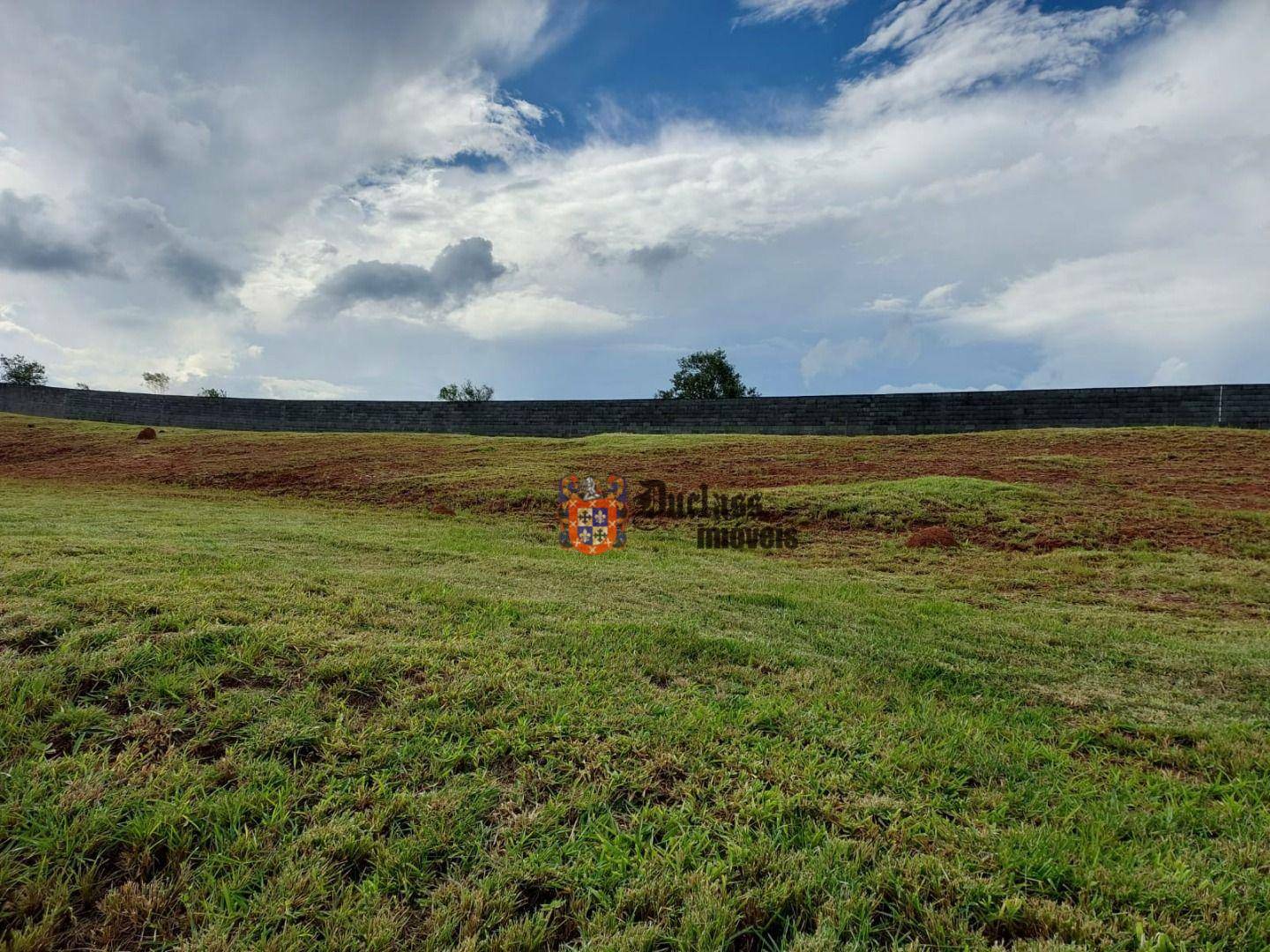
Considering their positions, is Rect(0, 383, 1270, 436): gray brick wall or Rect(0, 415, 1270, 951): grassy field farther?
Rect(0, 383, 1270, 436): gray brick wall

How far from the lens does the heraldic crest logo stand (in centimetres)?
946

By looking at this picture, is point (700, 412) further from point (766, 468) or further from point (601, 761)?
point (601, 761)

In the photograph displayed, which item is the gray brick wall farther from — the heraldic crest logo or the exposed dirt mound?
the exposed dirt mound

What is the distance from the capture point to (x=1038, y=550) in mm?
9023

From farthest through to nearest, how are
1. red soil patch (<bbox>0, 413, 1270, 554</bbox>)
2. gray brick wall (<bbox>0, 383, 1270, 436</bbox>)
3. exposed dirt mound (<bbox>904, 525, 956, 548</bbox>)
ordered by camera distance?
gray brick wall (<bbox>0, 383, 1270, 436</bbox>)
red soil patch (<bbox>0, 413, 1270, 554</bbox>)
exposed dirt mound (<bbox>904, 525, 956, 548</bbox>)

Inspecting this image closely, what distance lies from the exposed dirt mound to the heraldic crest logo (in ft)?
14.6

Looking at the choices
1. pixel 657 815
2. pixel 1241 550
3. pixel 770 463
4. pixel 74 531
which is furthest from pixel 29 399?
pixel 1241 550

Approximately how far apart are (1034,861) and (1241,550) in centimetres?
958

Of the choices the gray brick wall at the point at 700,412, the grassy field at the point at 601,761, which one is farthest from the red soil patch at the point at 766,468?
the grassy field at the point at 601,761

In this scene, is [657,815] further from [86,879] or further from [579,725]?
[86,879]

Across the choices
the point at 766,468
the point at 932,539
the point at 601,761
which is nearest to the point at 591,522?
the point at 932,539

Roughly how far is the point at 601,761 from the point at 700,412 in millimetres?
23762

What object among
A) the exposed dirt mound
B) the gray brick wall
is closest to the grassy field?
the exposed dirt mound

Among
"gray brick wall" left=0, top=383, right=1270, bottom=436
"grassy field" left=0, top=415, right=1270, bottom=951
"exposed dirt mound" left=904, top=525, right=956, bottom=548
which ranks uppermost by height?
"gray brick wall" left=0, top=383, right=1270, bottom=436
